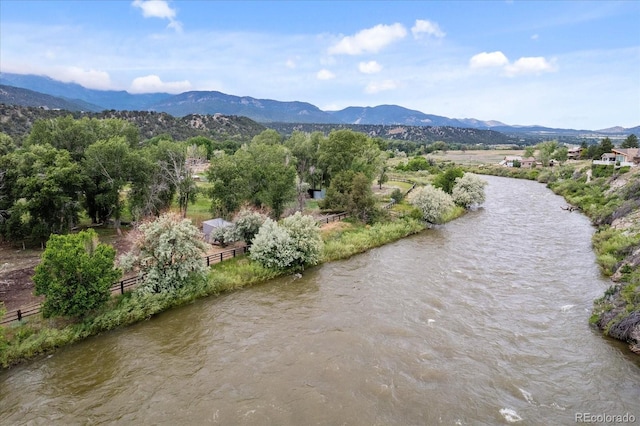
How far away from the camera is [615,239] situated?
97.6 ft

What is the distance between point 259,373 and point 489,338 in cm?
1165

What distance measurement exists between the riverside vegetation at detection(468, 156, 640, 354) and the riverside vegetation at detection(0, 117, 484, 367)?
15.8 metres

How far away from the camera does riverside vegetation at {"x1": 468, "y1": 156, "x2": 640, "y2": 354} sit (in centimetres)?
1831

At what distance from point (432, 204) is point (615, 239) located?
16.3 metres

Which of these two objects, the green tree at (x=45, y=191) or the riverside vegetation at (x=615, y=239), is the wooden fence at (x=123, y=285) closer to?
the green tree at (x=45, y=191)

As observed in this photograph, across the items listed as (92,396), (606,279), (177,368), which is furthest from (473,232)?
(92,396)

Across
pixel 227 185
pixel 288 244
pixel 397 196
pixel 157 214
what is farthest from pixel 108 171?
pixel 397 196

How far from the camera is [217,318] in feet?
66.5

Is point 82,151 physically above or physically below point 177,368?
above

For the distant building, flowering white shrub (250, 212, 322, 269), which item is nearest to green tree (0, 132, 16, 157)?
flowering white shrub (250, 212, 322, 269)

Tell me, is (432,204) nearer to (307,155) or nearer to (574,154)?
(307,155)

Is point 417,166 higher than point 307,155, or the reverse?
point 307,155

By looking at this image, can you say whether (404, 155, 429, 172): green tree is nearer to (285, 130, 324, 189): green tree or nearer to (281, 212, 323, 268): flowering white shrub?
(285, 130, 324, 189): green tree

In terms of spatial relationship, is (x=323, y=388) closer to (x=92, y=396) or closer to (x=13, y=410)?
(x=92, y=396)
